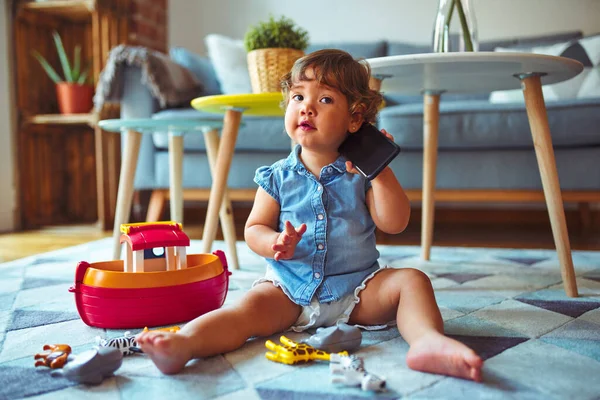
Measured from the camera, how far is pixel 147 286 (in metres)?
Result: 0.80

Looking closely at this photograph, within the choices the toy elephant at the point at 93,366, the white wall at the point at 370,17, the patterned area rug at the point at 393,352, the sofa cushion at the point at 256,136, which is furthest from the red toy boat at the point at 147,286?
the white wall at the point at 370,17

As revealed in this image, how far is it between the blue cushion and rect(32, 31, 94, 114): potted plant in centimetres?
38

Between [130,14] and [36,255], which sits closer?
[36,255]

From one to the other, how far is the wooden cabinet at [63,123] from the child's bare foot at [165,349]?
1.60 metres

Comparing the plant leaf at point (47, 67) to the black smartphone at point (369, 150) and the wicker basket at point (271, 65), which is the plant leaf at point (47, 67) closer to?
the wicker basket at point (271, 65)

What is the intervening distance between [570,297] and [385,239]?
0.93 meters

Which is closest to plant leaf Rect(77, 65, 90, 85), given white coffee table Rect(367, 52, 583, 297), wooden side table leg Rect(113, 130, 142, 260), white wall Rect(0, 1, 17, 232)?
white wall Rect(0, 1, 17, 232)

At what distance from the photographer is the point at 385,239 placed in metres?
1.91

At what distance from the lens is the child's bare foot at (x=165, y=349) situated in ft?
1.98

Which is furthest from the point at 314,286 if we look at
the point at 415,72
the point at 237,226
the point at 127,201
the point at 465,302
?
the point at 237,226

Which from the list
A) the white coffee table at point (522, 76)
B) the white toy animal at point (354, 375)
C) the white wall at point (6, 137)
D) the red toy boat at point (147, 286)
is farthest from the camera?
the white wall at point (6, 137)

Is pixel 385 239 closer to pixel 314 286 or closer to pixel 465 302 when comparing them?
pixel 465 302

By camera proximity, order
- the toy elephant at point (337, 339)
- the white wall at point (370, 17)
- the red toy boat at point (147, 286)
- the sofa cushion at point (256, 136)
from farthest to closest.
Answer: the white wall at point (370, 17)
the sofa cushion at point (256, 136)
the red toy boat at point (147, 286)
the toy elephant at point (337, 339)

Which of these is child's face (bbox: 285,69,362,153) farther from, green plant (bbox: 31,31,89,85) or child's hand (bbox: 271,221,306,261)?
green plant (bbox: 31,31,89,85)
